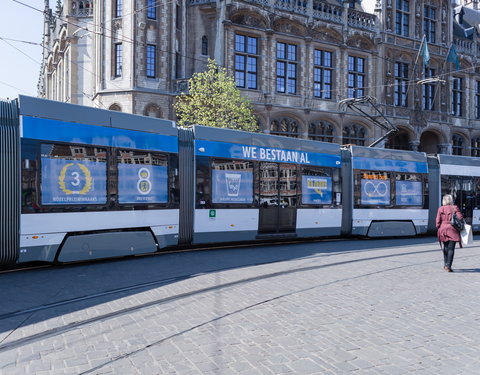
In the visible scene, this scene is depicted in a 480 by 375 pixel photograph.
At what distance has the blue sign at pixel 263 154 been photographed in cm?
1155

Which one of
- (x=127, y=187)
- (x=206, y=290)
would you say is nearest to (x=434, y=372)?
(x=206, y=290)

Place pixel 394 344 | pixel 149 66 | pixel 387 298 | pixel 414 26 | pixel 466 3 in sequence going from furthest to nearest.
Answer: pixel 466 3
pixel 414 26
pixel 149 66
pixel 387 298
pixel 394 344

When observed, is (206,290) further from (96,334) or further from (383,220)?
Result: (383,220)

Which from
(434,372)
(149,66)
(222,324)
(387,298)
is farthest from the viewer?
(149,66)

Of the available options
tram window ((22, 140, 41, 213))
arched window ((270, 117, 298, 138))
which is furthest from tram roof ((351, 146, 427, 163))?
arched window ((270, 117, 298, 138))

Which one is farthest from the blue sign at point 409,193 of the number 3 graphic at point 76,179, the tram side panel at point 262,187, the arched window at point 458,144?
the arched window at point 458,144

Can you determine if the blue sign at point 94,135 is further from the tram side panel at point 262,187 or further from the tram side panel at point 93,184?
the tram side panel at point 262,187

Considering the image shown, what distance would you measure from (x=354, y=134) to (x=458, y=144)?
1116 cm

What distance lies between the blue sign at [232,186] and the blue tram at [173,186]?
3cm

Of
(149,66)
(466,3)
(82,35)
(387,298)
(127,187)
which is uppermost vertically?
(466,3)

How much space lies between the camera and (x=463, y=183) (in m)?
17.6

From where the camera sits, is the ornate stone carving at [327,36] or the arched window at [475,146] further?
the arched window at [475,146]

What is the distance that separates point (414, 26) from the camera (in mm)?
34812

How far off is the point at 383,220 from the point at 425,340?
10972mm
